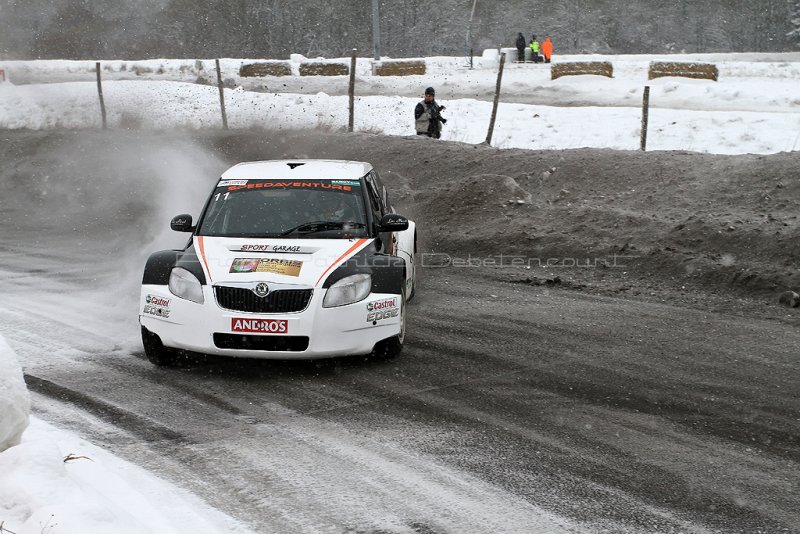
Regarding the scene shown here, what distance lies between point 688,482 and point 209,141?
62.3 ft

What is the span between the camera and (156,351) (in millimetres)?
7125

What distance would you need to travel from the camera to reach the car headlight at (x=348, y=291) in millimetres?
6945

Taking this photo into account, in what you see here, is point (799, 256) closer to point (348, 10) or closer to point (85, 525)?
point (85, 525)

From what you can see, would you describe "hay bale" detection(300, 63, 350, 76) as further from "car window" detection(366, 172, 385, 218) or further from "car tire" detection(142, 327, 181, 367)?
"car tire" detection(142, 327, 181, 367)

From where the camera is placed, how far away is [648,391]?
6656 millimetres

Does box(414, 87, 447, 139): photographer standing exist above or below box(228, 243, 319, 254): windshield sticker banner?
above

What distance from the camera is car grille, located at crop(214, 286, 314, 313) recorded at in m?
6.82

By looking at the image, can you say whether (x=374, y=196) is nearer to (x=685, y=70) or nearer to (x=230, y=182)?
(x=230, y=182)

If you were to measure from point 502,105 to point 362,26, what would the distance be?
51681mm

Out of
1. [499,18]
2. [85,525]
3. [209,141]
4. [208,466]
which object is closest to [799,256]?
[208,466]

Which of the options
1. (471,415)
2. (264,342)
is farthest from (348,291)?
(471,415)

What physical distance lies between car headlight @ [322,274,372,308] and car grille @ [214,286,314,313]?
0.53ft

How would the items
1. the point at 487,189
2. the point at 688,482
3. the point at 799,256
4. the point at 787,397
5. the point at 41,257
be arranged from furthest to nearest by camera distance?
the point at 487,189 → the point at 41,257 → the point at 799,256 → the point at 787,397 → the point at 688,482

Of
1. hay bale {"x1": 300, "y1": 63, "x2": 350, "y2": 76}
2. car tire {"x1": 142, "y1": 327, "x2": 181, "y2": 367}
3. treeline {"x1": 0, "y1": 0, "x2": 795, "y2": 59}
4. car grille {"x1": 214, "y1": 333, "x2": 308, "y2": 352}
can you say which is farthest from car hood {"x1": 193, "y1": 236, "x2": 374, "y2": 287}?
treeline {"x1": 0, "y1": 0, "x2": 795, "y2": 59}
